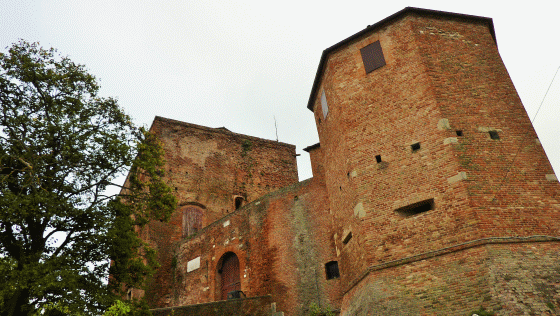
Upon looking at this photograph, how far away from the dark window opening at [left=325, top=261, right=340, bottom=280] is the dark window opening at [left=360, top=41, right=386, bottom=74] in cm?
642

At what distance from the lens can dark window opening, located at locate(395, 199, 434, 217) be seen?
11.1 metres

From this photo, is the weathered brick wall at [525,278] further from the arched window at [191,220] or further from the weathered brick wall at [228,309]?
the arched window at [191,220]

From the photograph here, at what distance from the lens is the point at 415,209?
446 inches

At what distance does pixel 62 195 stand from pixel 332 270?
8.62 metres

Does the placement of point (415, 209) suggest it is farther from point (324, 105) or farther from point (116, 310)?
point (116, 310)

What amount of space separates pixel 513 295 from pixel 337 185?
20.4 feet

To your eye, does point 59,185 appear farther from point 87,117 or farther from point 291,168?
point 291,168

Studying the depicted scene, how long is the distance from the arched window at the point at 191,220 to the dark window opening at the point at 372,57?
1265 centimetres

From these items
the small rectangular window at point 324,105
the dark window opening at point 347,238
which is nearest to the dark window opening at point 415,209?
the dark window opening at point 347,238

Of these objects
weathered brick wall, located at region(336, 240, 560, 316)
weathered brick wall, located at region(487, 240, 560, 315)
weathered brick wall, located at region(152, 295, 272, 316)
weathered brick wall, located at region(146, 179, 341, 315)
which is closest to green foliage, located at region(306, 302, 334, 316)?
weathered brick wall, located at region(146, 179, 341, 315)

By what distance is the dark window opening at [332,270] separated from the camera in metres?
14.6

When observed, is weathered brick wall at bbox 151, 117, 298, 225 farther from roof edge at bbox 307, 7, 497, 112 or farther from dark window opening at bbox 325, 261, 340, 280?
roof edge at bbox 307, 7, 497, 112

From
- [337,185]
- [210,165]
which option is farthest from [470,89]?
[210,165]

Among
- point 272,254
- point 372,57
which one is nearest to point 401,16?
point 372,57
